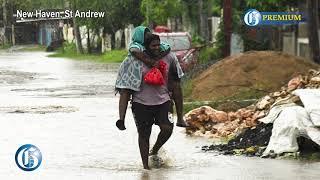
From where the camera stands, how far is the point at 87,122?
49.3ft

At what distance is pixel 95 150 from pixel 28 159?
1996 mm

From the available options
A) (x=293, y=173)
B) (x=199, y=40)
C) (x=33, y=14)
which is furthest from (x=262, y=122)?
(x=33, y=14)

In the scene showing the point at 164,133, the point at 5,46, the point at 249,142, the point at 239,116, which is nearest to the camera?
the point at 164,133

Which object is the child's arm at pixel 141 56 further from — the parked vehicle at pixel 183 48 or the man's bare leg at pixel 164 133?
the parked vehicle at pixel 183 48

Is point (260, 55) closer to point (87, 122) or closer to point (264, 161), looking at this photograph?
point (87, 122)

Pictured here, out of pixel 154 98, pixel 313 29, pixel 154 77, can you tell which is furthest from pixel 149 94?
pixel 313 29

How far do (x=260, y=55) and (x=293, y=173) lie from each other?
26.6 ft

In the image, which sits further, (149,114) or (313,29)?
(313,29)

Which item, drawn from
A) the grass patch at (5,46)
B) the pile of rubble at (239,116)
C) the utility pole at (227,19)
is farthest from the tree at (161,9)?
the pile of rubble at (239,116)

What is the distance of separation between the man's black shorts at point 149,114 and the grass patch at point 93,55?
36.4 m

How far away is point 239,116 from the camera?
12.9 metres

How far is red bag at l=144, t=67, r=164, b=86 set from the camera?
938cm

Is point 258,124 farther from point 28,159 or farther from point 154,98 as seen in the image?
point 28,159

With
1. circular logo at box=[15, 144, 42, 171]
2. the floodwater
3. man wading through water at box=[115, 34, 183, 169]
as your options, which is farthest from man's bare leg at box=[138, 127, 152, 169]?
circular logo at box=[15, 144, 42, 171]
